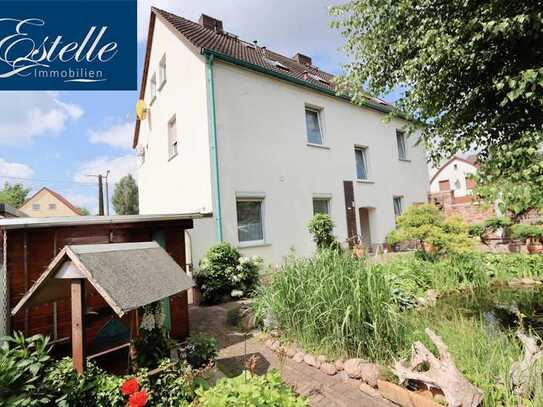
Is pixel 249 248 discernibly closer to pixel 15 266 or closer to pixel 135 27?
pixel 15 266

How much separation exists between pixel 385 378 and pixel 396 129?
1331 centimetres

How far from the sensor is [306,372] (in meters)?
3.27

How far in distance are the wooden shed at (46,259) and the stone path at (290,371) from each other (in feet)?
2.77

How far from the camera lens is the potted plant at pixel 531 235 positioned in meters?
7.99

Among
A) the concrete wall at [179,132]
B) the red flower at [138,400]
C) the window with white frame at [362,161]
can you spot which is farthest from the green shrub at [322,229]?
the red flower at [138,400]

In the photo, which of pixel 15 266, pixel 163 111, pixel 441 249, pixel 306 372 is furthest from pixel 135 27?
pixel 441 249

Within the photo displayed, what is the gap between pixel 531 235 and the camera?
816 centimetres

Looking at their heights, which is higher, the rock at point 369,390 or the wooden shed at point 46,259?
the wooden shed at point 46,259

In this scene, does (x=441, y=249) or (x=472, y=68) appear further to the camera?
(x=441, y=249)

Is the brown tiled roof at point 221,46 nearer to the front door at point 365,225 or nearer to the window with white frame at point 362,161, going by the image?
the window with white frame at point 362,161

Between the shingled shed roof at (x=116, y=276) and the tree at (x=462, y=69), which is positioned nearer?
the shingled shed roof at (x=116, y=276)

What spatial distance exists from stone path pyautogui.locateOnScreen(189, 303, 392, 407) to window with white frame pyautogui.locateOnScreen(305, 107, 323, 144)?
7.78 meters

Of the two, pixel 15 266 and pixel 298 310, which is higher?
pixel 15 266

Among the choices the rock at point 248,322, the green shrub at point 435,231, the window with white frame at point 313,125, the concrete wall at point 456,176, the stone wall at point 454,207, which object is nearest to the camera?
the rock at point 248,322
